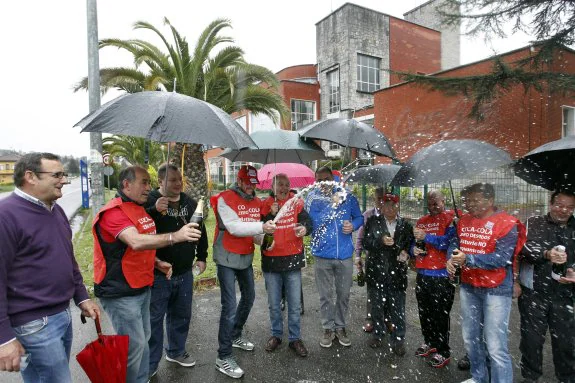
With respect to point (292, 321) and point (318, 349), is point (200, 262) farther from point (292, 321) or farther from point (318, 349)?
point (318, 349)

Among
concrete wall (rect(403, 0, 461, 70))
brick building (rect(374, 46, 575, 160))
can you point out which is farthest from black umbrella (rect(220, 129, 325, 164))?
concrete wall (rect(403, 0, 461, 70))

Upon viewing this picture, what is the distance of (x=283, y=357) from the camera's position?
153 inches

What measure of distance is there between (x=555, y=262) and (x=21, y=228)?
3.94 metres

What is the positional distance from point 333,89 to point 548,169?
2357 centimetres

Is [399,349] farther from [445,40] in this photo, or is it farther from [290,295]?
[445,40]

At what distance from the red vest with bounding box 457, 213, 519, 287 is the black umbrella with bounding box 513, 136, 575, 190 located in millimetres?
745

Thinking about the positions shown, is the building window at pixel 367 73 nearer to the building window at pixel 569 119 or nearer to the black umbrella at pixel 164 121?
Answer: the building window at pixel 569 119

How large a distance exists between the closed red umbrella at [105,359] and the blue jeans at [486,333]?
280 centimetres

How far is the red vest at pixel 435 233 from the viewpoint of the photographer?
3750 millimetres

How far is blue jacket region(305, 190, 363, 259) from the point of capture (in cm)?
413

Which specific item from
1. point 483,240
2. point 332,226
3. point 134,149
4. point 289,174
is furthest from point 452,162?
point 134,149

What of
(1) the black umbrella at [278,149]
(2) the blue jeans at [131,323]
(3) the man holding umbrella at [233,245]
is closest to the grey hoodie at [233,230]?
(3) the man holding umbrella at [233,245]

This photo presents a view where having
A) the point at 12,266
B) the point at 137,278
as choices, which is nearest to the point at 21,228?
the point at 12,266

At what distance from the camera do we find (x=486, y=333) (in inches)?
119
